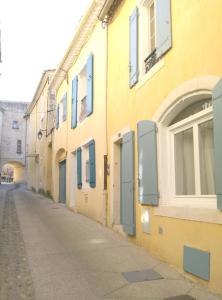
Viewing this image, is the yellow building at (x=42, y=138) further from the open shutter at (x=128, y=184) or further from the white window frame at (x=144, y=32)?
the white window frame at (x=144, y=32)

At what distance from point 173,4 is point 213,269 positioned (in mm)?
4150

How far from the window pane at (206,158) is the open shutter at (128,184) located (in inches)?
92.4

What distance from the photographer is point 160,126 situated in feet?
21.8

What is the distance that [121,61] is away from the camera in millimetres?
9078

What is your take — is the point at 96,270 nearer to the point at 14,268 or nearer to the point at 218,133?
the point at 14,268

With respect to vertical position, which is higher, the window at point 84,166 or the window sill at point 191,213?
the window at point 84,166

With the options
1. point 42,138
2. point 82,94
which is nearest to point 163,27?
point 82,94

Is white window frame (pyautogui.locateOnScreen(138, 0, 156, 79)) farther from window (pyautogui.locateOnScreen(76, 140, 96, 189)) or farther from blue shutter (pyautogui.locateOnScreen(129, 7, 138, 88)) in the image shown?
window (pyautogui.locateOnScreen(76, 140, 96, 189))

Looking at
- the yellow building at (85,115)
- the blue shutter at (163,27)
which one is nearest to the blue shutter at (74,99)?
the yellow building at (85,115)

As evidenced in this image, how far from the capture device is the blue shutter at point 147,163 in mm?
6633

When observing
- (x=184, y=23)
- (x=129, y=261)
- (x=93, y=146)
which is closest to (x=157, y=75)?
(x=184, y=23)

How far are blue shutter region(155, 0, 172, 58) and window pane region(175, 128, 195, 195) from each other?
1.49 m

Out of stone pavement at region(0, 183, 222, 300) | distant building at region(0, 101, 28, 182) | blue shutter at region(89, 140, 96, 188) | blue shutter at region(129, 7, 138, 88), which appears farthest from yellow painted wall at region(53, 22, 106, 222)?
distant building at region(0, 101, 28, 182)

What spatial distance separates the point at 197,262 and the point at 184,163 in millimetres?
1684
